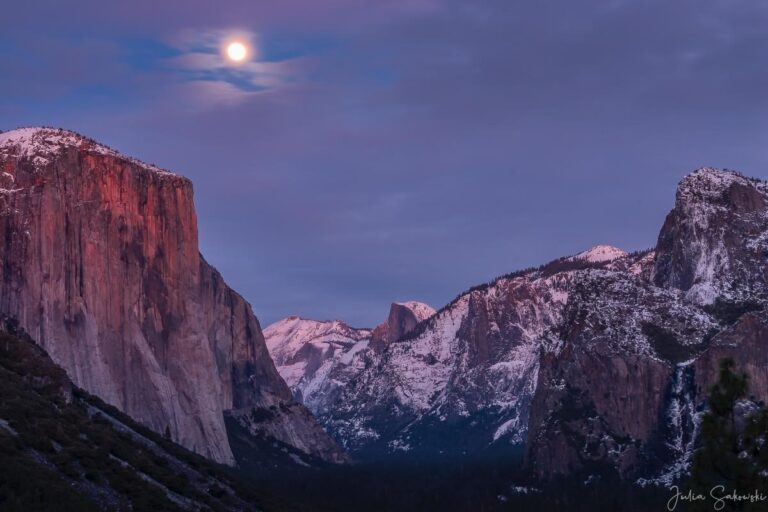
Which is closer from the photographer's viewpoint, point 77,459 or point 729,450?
point 729,450

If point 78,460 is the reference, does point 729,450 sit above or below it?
below

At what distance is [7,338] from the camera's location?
146750 millimetres

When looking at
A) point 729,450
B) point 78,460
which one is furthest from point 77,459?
point 729,450

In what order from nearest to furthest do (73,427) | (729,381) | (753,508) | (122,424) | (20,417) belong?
(753,508) < (729,381) < (20,417) < (73,427) < (122,424)

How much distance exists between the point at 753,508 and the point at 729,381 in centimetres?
773

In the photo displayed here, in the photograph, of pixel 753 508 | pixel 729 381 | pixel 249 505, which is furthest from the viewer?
pixel 249 505

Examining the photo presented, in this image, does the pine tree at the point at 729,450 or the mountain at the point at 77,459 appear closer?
the pine tree at the point at 729,450

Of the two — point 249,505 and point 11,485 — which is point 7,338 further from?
point 11,485

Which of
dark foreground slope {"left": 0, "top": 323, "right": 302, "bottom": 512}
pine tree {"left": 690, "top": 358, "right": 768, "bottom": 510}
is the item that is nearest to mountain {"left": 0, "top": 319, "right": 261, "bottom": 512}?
dark foreground slope {"left": 0, "top": 323, "right": 302, "bottom": 512}

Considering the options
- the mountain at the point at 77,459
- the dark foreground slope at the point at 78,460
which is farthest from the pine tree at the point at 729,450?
the dark foreground slope at the point at 78,460

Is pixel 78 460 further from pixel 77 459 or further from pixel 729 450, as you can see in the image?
pixel 729 450

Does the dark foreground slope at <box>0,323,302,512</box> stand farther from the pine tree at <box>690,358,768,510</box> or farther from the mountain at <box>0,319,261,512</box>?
the pine tree at <box>690,358,768,510</box>

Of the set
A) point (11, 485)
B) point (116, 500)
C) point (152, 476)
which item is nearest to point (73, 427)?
point (152, 476)

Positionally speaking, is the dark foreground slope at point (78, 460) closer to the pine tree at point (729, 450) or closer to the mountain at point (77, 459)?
the mountain at point (77, 459)
